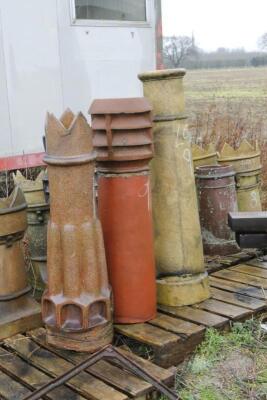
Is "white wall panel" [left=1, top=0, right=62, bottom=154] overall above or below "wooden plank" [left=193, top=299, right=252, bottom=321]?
above

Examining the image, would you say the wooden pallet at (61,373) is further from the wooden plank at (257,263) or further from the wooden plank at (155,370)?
the wooden plank at (257,263)

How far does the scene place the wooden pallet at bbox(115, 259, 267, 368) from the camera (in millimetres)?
3051

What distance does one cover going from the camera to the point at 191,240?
3.55 meters

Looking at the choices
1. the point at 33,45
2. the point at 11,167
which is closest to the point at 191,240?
the point at 11,167

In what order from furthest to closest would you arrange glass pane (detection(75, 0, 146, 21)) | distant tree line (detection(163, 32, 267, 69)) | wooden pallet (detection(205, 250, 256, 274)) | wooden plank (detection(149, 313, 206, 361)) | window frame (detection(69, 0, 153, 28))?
distant tree line (detection(163, 32, 267, 69)) → glass pane (detection(75, 0, 146, 21)) → window frame (detection(69, 0, 153, 28)) → wooden pallet (detection(205, 250, 256, 274)) → wooden plank (detection(149, 313, 206, 361))

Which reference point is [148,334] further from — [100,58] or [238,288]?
[100,58]

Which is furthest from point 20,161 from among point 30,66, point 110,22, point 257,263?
point 257,263

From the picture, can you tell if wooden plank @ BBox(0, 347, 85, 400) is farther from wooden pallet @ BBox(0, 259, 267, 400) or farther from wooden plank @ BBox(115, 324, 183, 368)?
wooden plank @ BBox(115, 324, 183, 368)

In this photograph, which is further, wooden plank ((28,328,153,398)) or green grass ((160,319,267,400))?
green grass ((160,319,267,400))

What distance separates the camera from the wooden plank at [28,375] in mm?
2650

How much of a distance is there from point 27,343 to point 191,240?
115 cm

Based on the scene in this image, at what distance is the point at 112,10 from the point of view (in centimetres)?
594

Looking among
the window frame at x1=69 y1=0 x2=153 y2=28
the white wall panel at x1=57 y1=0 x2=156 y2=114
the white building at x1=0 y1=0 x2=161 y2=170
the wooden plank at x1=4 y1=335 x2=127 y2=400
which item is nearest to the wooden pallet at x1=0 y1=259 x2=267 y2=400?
the wooden plank at x1=4 y1=335 x2=127 y2=400

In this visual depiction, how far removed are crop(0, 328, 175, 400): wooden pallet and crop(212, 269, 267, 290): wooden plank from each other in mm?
1181
